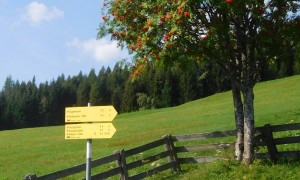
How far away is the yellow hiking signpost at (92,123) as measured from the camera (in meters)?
8.55

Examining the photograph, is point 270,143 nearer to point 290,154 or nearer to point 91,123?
point 290,154

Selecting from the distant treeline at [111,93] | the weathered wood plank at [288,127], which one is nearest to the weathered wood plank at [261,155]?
the weathered wood plank at [288,127]

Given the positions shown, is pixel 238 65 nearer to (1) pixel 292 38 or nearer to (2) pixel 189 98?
(1) pixel 292 38

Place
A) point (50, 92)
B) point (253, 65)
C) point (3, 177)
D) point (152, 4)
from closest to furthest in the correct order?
1. point (152, 4)
2. point (253, 65)
3. point (3, 177)
4. point (50, 92)

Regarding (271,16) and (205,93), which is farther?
(205,93)

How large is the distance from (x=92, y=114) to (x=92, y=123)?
0.60ft

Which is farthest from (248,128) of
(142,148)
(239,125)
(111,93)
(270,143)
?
(111,93)

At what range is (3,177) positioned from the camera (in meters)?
19.6

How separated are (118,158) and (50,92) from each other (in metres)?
124

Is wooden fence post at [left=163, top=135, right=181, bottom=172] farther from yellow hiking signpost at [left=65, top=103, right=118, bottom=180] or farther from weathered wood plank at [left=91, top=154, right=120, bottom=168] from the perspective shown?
yellow hiking signpost at [left=65, top=103, right=118, bottom=180]

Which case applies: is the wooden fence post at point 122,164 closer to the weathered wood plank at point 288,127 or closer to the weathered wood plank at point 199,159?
the weathered wood plank at point 199,159

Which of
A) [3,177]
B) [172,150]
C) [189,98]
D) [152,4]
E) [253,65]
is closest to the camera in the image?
[152,4]

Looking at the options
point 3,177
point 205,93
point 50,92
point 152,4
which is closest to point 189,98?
point 205,93

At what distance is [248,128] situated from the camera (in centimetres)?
1255
